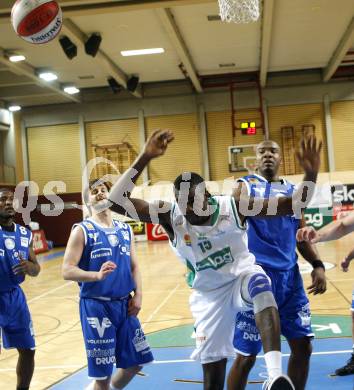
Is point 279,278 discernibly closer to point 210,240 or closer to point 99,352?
point 210,240

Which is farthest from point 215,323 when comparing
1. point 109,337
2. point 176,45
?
point 176,45

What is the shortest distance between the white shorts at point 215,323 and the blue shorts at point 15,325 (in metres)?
1.80

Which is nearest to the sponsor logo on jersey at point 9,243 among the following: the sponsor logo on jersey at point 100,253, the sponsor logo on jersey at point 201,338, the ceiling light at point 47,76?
the sponsor logo on jersey at point 100,253

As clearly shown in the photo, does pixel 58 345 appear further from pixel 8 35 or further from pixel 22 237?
pixel 8 35

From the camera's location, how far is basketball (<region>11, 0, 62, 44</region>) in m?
8.02

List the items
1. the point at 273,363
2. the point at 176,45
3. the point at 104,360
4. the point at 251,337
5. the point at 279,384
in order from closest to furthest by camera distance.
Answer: the point at 279,384, the point at 273,363, the point at 104,360, the point at 251,337, the point at 176,45

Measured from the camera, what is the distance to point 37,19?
804cm

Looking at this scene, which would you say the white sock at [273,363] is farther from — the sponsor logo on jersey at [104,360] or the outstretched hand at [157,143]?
the sponsor logo on jersey at [104,360]

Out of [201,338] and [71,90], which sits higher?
[71,90]

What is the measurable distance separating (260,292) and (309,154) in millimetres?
874

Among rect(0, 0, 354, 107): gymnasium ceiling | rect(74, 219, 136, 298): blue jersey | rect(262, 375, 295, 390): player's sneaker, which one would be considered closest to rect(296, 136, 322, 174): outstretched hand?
rect(262, 375, 295, 390): player's sneaker

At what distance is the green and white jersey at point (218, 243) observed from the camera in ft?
12.8

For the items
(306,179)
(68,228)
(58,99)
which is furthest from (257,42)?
(306,179)

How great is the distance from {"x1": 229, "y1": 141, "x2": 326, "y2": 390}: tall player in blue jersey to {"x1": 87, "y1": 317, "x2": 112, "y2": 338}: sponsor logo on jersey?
1018mm
